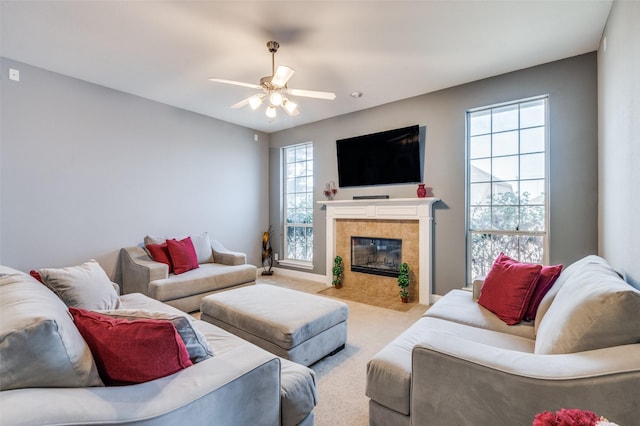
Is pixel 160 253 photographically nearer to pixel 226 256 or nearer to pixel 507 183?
pixel 226 256

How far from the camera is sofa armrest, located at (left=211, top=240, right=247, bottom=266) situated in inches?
168

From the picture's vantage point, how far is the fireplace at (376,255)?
14.0 feet

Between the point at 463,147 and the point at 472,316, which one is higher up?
the point at 463,147

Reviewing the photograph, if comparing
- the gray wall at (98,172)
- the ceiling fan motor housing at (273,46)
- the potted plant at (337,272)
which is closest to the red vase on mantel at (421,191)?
the potted plant at (337,272)

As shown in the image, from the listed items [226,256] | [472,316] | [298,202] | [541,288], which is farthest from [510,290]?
[298,202]

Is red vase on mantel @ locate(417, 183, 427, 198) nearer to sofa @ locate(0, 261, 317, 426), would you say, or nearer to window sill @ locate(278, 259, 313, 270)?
window sill @ locate(278, 259, 313, 270)

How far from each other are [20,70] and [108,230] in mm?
1949

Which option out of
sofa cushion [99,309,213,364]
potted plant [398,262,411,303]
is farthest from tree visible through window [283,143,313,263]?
sofa cushion [99,309,213,364]

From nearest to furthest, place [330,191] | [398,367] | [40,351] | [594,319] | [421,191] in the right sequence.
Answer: [40,351] < [594,319] < [398,367] < [421,191] < [330,191]

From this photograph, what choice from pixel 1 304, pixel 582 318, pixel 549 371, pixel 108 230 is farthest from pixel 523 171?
pixel 108 230

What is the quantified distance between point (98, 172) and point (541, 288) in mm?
4821

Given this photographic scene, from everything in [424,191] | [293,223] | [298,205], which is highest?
[424,191]

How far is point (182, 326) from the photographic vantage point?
1208 mm

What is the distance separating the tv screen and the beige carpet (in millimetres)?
1849
